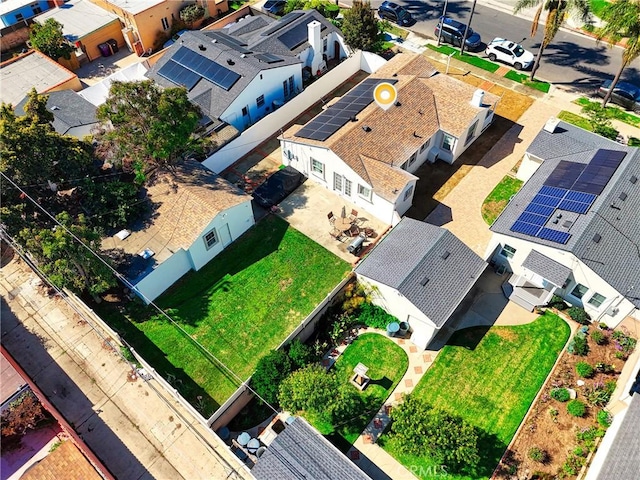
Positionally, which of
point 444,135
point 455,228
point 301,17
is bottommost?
point 455,228

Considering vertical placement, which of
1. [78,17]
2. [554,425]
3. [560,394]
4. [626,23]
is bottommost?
[554,425]

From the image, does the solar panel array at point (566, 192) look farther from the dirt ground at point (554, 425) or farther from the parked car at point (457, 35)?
the parked car at point (457, 35)

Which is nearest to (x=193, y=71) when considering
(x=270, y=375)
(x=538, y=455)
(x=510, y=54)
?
(x=270, y=375)

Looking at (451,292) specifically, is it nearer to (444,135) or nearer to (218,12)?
(444,135)

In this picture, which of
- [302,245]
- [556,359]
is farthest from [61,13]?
[556,359]

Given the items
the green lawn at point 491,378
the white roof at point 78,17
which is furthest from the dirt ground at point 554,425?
the white roof at point 78,17

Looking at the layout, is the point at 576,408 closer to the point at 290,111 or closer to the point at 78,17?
the point at 290,111
